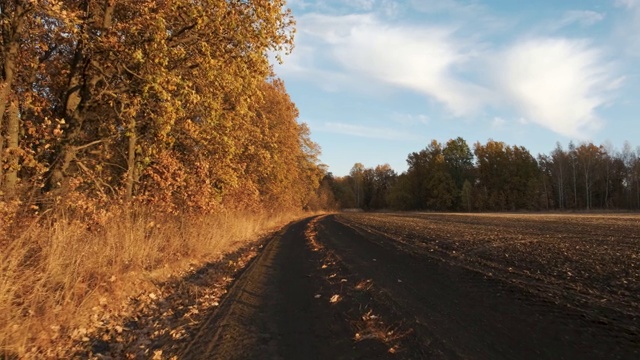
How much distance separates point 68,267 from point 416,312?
229 inches

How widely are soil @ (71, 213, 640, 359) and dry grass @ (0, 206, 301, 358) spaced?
2.19 feet

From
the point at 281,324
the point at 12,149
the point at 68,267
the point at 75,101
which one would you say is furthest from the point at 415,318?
the point at 75,101

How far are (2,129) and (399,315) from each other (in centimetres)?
945

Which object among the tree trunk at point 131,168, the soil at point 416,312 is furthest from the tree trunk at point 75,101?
the soil at point 416,312

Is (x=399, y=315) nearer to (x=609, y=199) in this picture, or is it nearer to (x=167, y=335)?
(x=167, y=335)

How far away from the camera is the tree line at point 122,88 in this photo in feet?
30.7

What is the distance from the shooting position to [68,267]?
22.7ft

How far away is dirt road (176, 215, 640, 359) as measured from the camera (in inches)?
214

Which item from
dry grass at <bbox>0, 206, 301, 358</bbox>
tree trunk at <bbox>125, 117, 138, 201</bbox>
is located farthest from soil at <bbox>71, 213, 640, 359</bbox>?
tree trunk at <bbox>125, 117, 138, 201</bbox>

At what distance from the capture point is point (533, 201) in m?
90.5

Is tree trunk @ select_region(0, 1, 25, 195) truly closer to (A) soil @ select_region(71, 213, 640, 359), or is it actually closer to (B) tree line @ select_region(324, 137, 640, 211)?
(A) soil @ select_region(71, 213, 640, 359)

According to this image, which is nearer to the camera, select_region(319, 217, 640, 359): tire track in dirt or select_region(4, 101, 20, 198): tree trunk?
select_region(319, 217, 640, 359): tire track in dirt

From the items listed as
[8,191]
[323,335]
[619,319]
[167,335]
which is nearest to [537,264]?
[619,319]

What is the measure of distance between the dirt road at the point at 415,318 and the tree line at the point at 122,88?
4.42 meters
